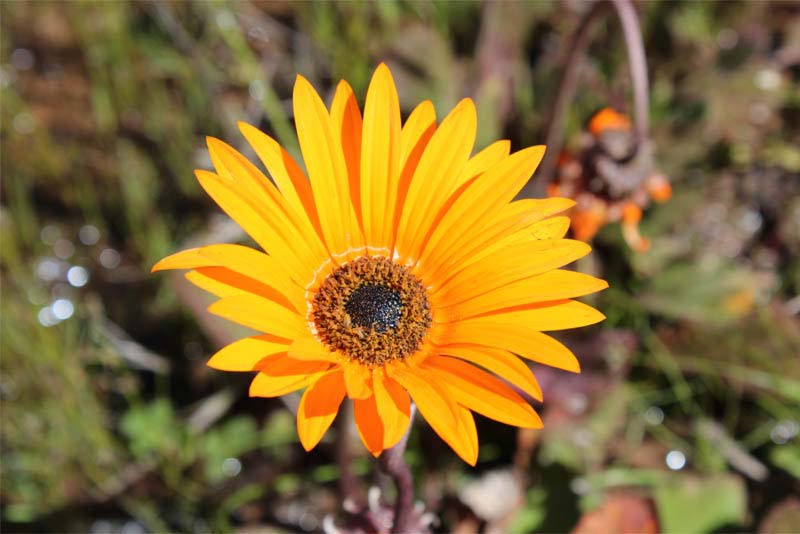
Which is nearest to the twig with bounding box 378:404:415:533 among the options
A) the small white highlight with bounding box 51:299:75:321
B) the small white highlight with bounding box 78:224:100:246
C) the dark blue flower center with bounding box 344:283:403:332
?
the dark blue flower center with bounding box 344:283:403:332

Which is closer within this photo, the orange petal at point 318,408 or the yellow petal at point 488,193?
the orange petal at point 318,408

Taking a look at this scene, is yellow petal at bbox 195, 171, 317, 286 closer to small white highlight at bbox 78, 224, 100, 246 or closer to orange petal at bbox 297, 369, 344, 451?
orange petal at bbox 297, 369, 344, 451

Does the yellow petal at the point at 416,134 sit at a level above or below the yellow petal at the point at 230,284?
above

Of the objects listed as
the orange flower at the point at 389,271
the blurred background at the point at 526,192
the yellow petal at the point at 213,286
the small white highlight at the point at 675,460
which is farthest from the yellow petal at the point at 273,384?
the small white highlight at the point at 675,460

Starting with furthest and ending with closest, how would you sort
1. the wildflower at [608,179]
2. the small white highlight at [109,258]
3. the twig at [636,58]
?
the small white highlight at [109,258], the wildflower at [608,179], the twig at [636,58]

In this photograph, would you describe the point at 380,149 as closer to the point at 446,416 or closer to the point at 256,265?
the point at 256,265

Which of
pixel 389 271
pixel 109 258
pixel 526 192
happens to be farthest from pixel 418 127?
pixel 109 258

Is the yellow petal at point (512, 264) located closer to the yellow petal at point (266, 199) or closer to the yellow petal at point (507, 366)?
the yellow petal at point (507, 366)

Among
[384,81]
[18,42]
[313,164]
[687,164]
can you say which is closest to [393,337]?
[313,164]
